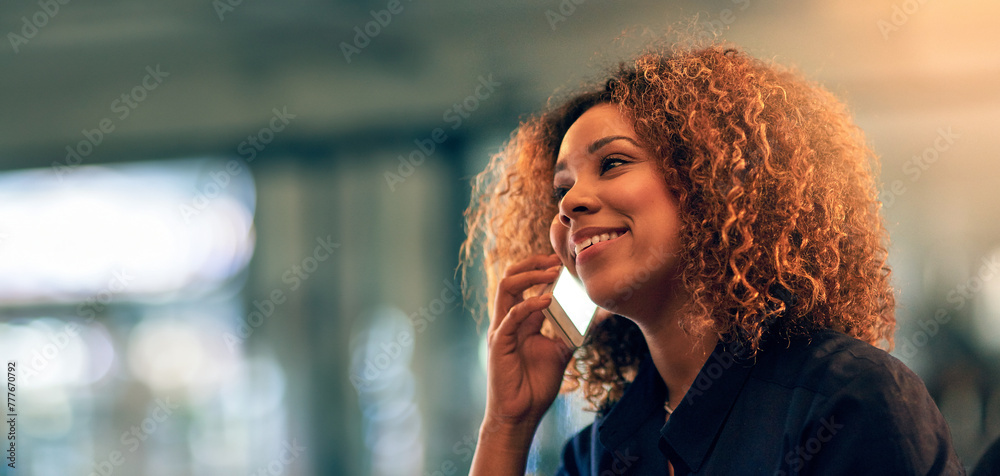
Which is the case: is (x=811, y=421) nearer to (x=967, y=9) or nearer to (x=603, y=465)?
(x=603, y=465)

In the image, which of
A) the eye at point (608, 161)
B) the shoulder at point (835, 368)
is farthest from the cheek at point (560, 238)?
the shoulder at point (835, 368)

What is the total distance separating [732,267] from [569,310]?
12.6 inches

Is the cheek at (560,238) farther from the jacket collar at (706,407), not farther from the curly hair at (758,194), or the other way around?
the jacket collar at (706,407)

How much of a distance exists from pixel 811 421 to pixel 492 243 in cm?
88

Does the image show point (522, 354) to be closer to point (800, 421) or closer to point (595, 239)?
point (595, 239)

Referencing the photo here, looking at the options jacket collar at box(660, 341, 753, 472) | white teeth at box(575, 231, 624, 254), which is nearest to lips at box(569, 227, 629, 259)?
white teeth at box(575, 231, 624, 254)

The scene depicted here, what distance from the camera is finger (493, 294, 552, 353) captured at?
1.19m

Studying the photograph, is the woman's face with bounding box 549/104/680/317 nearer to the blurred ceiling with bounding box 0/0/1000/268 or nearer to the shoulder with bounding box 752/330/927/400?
the shoulder with bounding box 752/330/927/400

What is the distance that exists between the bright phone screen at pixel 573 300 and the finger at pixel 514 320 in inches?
1.0

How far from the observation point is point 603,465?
1.14m

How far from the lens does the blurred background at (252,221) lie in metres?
2.45

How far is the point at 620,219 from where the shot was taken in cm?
100

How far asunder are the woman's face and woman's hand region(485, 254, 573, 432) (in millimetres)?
198

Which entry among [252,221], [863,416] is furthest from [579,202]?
[252,221]
